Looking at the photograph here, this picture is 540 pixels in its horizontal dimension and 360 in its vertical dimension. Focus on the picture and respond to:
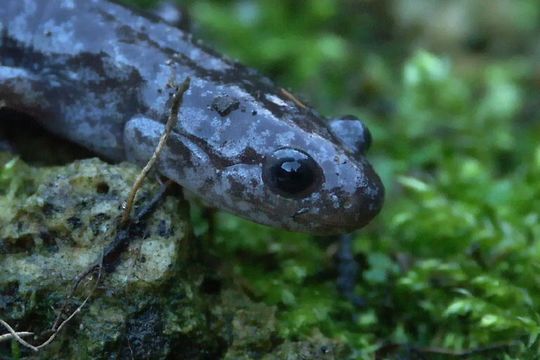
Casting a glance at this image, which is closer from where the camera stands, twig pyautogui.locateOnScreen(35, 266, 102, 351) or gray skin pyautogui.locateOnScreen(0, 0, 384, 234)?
twig pyautogui.locateOnScreen(35, 266, 102, 351)

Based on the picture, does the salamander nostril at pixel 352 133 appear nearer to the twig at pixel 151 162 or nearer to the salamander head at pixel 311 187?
the salamander head at pixel 311 187

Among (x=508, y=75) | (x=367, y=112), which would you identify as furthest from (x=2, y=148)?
(x=508, y=75)

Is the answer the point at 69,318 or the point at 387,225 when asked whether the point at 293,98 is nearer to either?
the point at 387,225

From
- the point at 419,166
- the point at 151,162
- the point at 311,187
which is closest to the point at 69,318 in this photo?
the point at 151,162

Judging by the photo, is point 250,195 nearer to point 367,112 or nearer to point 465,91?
point 367,112

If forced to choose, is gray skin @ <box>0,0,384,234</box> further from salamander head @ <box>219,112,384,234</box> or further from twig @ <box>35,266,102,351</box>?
twig @ <box>35,266,102,351</box>

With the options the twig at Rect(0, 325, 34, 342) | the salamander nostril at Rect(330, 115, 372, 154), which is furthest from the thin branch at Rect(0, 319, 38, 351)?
the salamander nostril at Rect(330, 115, 372, 154)
